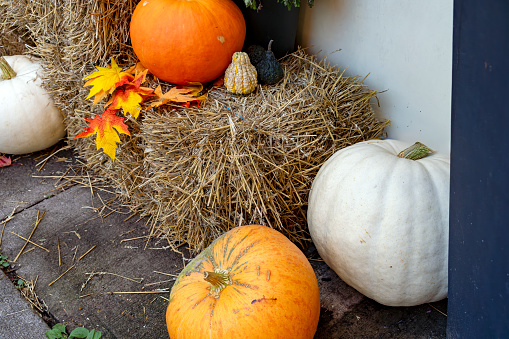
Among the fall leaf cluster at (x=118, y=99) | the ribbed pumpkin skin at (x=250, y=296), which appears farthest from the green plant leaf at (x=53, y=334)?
the fall leaf cluster at (x=118, y=99)

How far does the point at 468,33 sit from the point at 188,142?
148 cm

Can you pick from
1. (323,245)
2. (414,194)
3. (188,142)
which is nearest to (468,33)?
(414,194)

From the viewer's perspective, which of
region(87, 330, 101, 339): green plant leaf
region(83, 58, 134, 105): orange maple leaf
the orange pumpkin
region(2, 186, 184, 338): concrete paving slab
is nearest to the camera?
region(87, 330, 101, 339): green plant leaf

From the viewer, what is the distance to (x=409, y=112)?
8.06ft

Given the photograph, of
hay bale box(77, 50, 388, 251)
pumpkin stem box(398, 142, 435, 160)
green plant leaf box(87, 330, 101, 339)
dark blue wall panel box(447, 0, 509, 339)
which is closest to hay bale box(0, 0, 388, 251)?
hay bale box(77, 50, 388, 251)

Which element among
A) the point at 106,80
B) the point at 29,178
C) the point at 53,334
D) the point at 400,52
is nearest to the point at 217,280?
the point at 53,334

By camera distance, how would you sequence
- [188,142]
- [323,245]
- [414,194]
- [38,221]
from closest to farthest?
[414,194] → [323,245] → [188,142] → [38,221]

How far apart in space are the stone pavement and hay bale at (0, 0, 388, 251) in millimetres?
184

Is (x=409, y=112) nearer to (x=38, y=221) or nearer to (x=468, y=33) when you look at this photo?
(x=468, y=33)

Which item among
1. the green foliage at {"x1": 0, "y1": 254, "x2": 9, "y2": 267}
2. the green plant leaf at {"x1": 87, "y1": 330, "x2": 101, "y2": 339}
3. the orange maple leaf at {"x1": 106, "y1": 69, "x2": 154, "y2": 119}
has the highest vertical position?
the orange maple leaf at {"x1": 106, "y1": 69, "x2": 154, "y2": 119}

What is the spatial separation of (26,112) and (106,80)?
3.29 feet

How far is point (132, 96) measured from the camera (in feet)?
8.41

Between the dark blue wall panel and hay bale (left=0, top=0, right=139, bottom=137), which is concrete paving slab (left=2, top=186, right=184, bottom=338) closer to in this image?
hay bale (left=0, top=0, right=139, bottom=137)

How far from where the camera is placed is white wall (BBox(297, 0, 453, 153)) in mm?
2209
